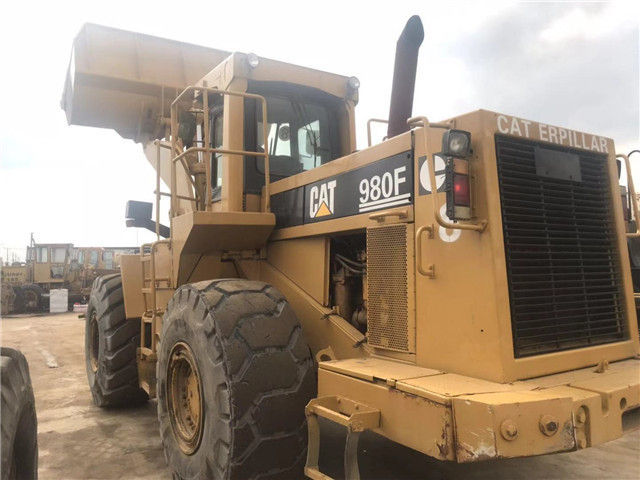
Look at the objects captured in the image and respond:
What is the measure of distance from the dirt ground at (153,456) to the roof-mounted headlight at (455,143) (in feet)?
6.02

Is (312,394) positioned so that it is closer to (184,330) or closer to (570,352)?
(184,330)

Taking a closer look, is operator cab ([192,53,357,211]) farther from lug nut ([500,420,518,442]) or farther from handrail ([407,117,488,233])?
lug nut ([500,420,518,442])

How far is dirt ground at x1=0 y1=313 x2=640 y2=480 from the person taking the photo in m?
3.87

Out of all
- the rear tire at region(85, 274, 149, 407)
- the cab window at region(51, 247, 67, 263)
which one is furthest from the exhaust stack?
the cab window at region(51, 247, 67, 263)

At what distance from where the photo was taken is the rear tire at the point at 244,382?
2.96 metres

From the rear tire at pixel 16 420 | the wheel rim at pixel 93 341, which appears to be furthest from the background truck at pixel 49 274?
the rear tire at pixel 16 420

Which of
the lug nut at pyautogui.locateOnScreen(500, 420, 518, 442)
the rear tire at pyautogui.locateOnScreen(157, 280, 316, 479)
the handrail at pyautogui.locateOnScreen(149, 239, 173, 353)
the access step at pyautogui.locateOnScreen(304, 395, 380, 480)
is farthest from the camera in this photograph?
the handrail at pyautogui.locateOnScreen(149, 239, 173, 353)

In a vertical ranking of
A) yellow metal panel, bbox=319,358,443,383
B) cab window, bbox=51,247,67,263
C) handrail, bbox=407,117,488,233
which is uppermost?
cab window, bbox=51,247,67,263

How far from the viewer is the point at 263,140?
14.1 feet

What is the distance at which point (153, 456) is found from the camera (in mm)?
4367

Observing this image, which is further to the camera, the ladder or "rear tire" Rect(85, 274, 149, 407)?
"rear tire" Rect(85, 274, 149, 407)

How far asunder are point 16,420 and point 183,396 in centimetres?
152

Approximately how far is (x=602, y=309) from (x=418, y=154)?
147 centimetres

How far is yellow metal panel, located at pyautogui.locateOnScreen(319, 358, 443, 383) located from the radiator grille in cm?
13
